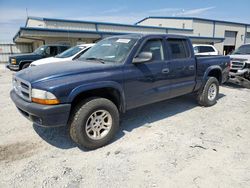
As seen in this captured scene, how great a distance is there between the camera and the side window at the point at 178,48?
480 cm

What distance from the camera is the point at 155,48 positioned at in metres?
4.49

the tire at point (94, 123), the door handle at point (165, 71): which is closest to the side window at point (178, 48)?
the door handle at point (165, 71)

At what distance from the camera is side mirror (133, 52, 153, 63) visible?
3873 mm

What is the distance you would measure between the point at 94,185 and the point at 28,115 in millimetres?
1522

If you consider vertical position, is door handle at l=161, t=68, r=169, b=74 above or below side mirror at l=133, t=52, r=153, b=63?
below

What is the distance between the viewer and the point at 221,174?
2967mm

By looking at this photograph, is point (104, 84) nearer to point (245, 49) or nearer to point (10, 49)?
point (245, 49)

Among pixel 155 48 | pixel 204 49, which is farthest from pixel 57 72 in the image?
pixel 204 49

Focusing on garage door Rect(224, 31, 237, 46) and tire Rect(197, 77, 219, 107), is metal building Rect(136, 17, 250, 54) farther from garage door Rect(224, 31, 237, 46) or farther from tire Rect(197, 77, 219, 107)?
tire Rect(197, 77, 219, 107)

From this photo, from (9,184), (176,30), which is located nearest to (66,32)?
(176,30)

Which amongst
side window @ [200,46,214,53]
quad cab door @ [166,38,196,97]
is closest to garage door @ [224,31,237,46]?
side window @ [200,46,214,53]

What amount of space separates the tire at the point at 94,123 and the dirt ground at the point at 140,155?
0.18 m

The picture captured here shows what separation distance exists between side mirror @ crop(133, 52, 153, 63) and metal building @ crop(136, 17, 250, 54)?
28.4 meters

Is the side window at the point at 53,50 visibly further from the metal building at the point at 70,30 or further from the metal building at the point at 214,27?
the metal building at the point at 214,27
